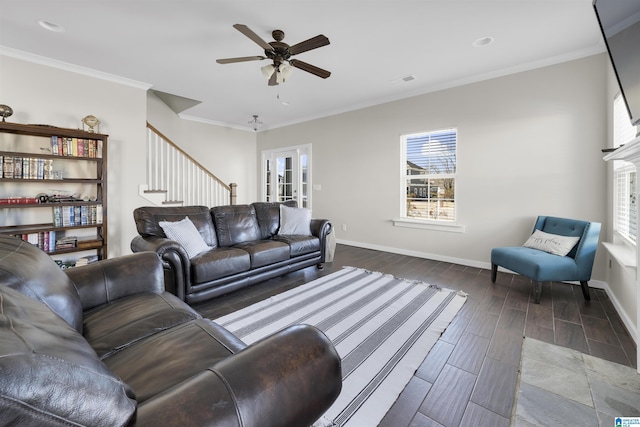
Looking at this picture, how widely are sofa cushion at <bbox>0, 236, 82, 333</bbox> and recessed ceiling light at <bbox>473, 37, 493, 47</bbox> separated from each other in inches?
157

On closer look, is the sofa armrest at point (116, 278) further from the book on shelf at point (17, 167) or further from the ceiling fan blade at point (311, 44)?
the book on shelf at point (17, 167)

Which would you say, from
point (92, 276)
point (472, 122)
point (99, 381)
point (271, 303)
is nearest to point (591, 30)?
point (472, 122)

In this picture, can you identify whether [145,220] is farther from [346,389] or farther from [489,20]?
[489,20]

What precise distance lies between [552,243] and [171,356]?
12.0ft

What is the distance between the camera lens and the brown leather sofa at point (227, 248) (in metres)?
2.48

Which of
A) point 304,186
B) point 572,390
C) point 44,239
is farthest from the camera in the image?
point 304,186

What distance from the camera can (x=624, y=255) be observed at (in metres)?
2.26

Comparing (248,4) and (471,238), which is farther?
(471,238)

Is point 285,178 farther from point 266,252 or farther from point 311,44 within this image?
point 311,44

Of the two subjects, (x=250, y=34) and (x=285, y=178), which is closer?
(x=250, y=34)

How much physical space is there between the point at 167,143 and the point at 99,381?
5.04 meters

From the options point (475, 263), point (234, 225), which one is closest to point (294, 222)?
point (234, 225)

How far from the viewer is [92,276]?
1.55 meters

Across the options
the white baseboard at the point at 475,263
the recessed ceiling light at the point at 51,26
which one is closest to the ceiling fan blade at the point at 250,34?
the recessed ceiling light at the point at 51,26
